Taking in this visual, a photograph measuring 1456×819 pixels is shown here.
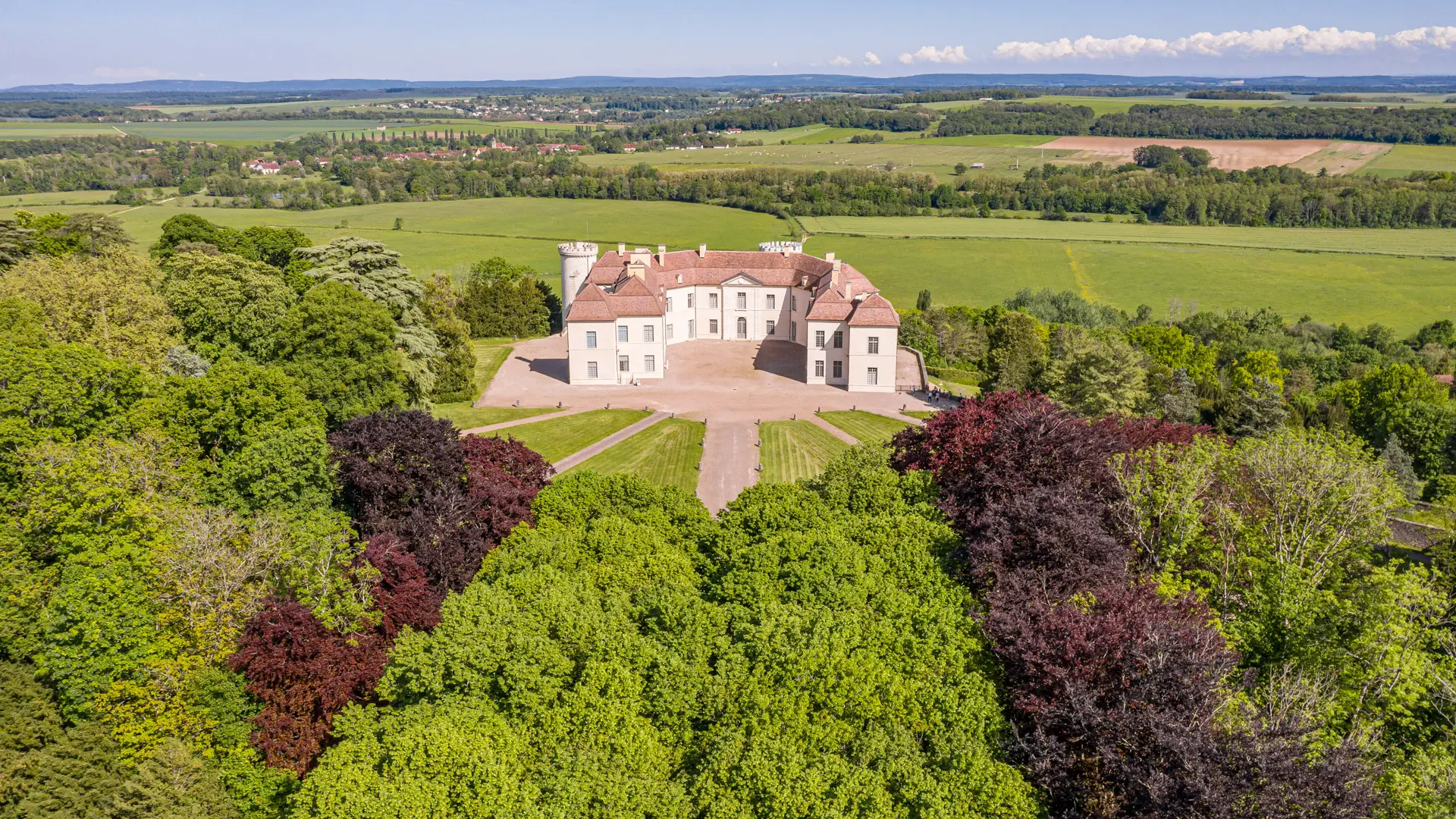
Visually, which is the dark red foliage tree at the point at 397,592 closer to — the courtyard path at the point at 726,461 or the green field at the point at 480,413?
the courtyard path at the point at 726,461

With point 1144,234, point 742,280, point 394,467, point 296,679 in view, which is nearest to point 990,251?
point 1144,234

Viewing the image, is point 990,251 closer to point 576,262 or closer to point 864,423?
point 576,262

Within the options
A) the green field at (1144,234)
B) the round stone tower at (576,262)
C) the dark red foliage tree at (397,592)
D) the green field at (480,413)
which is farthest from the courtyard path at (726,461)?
the green field at (1144,234)

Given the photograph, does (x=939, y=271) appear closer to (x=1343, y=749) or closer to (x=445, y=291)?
(x=445, y=291)

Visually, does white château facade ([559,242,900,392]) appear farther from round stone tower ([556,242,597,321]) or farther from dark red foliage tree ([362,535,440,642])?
dark red foliage tree ([362,535,440,642])

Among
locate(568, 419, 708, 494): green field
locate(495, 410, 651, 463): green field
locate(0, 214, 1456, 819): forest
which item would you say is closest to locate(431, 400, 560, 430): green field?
locate(495, 410, 651, 463): green field

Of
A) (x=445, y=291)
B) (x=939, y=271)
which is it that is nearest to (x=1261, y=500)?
(x=445, y=291)

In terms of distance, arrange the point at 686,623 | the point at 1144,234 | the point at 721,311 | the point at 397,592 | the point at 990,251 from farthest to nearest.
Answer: the point at 1144,234, the point at 990,251, the point at 721,311, the point at 397,592, the point at 686,623
